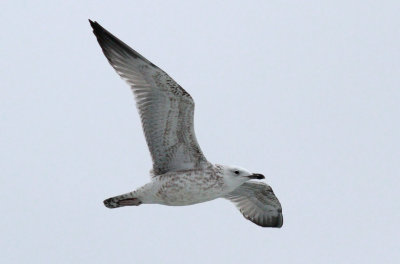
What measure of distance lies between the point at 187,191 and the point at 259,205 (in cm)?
335

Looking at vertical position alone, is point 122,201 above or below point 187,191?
below

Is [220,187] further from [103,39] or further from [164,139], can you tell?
[103,39]

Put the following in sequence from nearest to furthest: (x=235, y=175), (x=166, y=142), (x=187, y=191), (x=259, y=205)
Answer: (x=187, y=191)
(x=166, y=142)
(x=235, y=175)
(x=259, y=205)

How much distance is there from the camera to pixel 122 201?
1528 centimetres

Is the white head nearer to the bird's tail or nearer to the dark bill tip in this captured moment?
the dark bill tip

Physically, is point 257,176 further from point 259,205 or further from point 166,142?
point 259,205

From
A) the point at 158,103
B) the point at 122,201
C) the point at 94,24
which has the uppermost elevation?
the point at 94,24

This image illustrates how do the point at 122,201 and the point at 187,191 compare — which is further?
the point at 122,201

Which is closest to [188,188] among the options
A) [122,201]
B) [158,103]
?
[122,201]

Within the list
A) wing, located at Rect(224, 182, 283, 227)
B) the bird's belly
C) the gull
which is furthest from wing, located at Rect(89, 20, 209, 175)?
wing, located at Rect(224, 182, 283, 227)

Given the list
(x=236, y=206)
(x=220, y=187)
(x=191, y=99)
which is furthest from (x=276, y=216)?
(x=191, y=99)

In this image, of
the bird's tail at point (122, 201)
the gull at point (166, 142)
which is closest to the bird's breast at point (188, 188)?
the gull at point (166, 142)

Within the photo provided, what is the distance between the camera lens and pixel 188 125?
14.7 meters

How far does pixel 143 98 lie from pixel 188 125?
2.97ft
